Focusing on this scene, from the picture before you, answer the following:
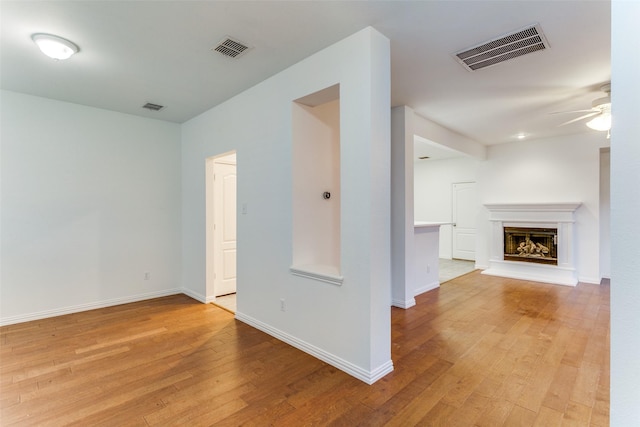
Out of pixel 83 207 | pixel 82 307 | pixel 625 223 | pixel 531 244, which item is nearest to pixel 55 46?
pixel 83 207

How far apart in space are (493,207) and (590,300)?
2382 millimetres

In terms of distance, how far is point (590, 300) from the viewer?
173 inches

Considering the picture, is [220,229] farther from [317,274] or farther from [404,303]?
[404,303]

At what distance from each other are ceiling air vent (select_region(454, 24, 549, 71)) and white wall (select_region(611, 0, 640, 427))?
1827mm

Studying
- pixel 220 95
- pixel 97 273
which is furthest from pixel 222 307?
pixel 220 95

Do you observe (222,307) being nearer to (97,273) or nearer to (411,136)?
(97,273)

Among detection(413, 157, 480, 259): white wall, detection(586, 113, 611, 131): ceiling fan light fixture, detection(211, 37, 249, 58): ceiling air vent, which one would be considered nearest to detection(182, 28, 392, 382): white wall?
detection(211, 37, 249, 58): ceiling air vent

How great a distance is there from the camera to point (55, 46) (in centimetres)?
248

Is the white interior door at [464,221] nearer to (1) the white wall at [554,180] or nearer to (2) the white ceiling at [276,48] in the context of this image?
(1) the white wall at [554,180]

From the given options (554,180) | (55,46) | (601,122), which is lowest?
(554,180)

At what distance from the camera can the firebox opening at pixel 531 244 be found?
18.7 ft

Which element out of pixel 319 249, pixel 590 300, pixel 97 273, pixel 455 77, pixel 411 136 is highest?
pixel 455 77

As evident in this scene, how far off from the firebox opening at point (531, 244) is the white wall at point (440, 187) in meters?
2.04

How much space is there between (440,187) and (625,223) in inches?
309
